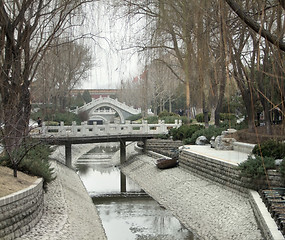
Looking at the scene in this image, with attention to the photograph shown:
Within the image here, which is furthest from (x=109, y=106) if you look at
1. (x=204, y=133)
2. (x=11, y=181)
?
(x=11, y=181)

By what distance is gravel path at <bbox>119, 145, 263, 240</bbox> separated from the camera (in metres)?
11.5

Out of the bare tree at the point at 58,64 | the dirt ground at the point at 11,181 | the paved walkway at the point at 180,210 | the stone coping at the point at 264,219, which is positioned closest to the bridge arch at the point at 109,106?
the bare tree at the point at 58,64

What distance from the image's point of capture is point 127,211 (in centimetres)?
1647

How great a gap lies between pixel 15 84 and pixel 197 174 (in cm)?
842

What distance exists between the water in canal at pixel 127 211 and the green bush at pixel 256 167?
8.14 feet

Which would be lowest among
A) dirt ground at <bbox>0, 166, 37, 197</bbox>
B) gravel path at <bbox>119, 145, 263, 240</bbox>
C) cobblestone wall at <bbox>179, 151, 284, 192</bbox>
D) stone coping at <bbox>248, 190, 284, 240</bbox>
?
gravel path at <bbox>119, 145, 263, 240</bbox>

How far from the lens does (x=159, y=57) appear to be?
11.2 metres

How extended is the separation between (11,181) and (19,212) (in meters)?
1.79

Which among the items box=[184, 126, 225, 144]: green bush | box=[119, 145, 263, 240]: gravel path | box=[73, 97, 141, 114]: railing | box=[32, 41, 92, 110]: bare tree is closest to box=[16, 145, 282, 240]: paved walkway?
box=[119, 145, 263, 240]: gravel path

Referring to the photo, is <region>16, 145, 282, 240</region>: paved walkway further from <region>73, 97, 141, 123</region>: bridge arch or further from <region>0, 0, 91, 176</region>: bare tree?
<region>73, 97, 141, 123</region>: bridge arch

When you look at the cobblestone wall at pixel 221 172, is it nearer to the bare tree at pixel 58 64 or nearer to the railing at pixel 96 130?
the bare tree at pixel 58 64

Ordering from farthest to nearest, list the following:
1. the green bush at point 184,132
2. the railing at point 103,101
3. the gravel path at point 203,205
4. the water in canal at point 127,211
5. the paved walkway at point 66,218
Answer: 1. the railing at point 103,101
2. the green bush at point 184,132
3. the water in canal at point 127,211
4. the gravel path at point 203,205
5. the paved walkway at point 66,218

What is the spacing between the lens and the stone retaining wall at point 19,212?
936cm

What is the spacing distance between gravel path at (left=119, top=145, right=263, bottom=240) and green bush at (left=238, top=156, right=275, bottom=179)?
75cm
